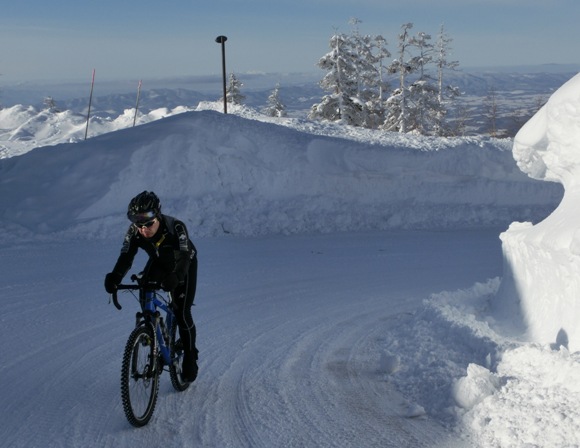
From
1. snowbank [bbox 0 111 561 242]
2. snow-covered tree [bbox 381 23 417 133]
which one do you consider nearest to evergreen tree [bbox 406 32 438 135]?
snow-covered tree [bbox 381 23 417 133]

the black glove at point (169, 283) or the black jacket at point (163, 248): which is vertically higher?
the black jacket at point (163, 248)

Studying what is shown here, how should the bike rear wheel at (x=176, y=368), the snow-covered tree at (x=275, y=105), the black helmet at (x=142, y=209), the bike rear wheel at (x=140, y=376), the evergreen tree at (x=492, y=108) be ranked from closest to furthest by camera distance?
the bike rear wheel at (x=140, y=376) < the black helmet at (x=142, y=209) < the bike rear wheel at (x=176, y=368) < the snow-covered tree at (x=275, y=105) < the evergreen tree at (x=492, y=108)

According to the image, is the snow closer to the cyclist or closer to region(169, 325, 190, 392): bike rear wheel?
region(169, 325, 190, 392): bike rear wheel

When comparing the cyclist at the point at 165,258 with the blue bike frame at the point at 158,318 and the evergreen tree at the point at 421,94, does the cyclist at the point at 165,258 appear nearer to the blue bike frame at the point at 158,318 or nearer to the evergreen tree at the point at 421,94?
the blue bike frame at the point at 158,318

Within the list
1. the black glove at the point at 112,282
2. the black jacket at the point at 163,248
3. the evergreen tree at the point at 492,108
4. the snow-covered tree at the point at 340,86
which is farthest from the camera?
the evergreen tree at the point at 492,108

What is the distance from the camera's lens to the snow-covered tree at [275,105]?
60438mm

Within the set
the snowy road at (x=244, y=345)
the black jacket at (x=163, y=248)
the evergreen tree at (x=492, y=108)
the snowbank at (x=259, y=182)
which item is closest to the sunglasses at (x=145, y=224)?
the black jacket at (x=163, y=248)

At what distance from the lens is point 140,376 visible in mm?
5797

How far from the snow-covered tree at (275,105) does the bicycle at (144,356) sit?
55154 millimetres

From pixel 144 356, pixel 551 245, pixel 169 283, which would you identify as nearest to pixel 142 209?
pixel 169 283

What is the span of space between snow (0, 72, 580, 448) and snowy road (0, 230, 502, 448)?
0.03 m

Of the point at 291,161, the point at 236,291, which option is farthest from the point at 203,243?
the point at 291,161

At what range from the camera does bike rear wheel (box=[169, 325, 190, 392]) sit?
6.46 metres

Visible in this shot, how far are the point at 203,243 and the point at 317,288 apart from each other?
4622 mm
